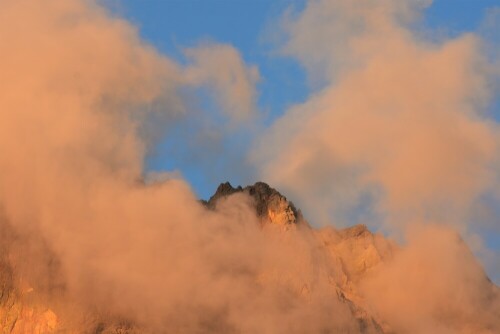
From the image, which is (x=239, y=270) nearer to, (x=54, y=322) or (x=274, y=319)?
(x=274, y=319)

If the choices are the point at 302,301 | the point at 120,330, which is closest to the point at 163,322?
the point at 120,330

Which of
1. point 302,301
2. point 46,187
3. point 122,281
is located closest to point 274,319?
point 302,301

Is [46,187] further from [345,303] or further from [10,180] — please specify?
[345,303]

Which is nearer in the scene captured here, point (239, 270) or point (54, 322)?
point (54, 322)

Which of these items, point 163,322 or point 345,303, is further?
point 345,303

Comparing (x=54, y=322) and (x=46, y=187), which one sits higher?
(x=46, y=187)

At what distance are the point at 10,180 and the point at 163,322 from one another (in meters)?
24.0

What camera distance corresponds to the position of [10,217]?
619 feet

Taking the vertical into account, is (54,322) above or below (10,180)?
below

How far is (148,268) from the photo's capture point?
191750mm

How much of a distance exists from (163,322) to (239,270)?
14.5 m

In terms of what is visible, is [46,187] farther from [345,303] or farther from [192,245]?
[345,303]

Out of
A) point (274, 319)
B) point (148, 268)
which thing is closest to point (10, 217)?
point (148, 268)

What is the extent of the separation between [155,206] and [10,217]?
59.4 ft
